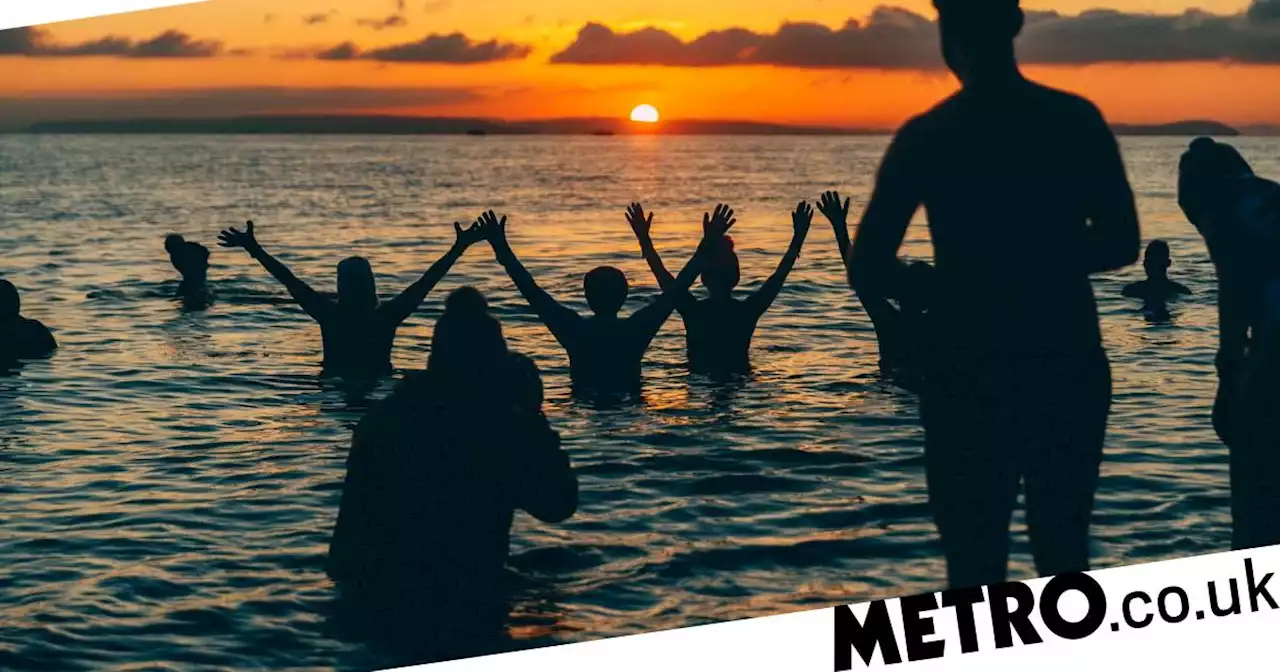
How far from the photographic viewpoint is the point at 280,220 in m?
46.2

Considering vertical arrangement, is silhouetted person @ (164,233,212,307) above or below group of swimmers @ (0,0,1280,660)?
below

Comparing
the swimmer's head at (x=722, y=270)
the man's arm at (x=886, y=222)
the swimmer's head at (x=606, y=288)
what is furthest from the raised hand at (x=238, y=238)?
the man's arm at (x=886, y=222)

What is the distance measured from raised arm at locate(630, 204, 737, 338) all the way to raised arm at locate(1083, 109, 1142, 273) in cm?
435

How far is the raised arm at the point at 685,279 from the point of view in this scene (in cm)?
951

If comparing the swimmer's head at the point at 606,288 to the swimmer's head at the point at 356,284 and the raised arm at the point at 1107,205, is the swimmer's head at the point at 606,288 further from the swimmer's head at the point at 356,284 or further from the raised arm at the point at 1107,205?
the raised arm at the point at 1107,205

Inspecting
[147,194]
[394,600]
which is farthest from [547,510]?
[147,194]

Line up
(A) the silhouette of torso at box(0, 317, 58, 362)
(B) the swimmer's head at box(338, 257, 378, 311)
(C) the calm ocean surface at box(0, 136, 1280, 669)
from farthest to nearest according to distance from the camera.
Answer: (A) the silhouette of torso at box(0, 317, 58, 362) → (B) the swimmer's head at box(338, 257, 378, 311) → (C) the calm ocean surface at box(0, 136, 1280, 669)

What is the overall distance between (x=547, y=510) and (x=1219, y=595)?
290 cm

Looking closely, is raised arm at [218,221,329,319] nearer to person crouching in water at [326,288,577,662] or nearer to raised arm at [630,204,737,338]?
raised arm at [630,204,737,338]

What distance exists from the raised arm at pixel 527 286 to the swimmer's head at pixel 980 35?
11.9 ft

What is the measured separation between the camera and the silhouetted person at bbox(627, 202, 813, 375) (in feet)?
35.0

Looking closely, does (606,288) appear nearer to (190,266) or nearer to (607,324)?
(607,324)

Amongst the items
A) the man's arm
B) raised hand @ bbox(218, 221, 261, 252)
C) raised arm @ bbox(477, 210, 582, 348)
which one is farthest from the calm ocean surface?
raised hand @ bbox(218, 221, 261, 252)

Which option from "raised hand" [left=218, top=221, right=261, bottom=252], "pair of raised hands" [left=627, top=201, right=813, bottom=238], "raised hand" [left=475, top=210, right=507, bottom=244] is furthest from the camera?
"raised hand" [left=218, top=221, right=261, bottom=252]
